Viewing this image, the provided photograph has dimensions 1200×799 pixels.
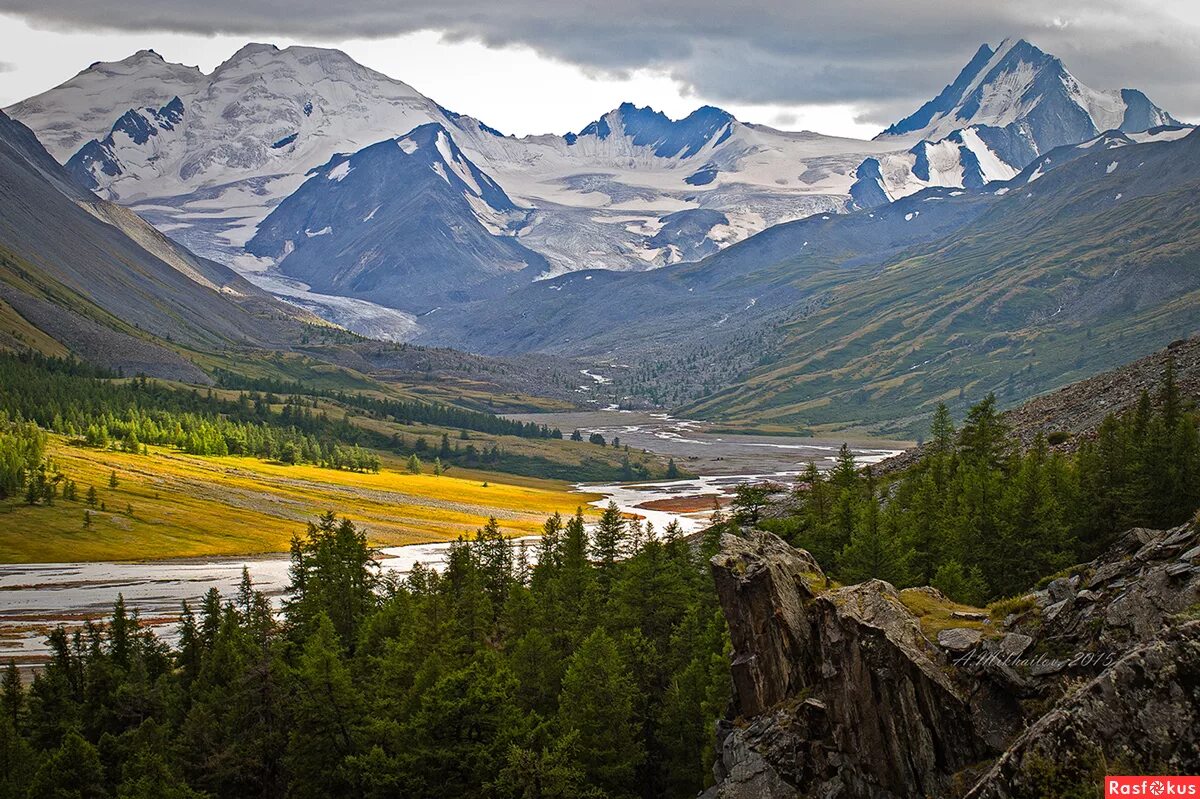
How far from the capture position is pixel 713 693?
4812 cm

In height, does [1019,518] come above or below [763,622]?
above

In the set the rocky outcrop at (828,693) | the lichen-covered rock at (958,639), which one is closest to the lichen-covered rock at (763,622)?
the rocky outcrop at (828,693)

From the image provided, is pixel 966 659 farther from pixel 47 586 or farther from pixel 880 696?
pixel 47 586

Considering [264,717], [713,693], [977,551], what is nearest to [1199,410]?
[977,551]

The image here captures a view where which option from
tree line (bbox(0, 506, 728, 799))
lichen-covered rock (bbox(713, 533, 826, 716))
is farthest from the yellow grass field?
lichen-covered rock (bbox(713, 533, 826, 716))

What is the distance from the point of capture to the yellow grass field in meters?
145

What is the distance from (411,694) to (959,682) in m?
31.1

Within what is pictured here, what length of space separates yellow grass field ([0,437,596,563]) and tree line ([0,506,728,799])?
71822mm

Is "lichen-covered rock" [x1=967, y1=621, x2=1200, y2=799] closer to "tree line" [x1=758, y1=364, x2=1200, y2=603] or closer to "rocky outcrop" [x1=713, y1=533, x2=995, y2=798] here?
"rocky outcrop" [x1=713, y1=533, x2=995, y2=798]

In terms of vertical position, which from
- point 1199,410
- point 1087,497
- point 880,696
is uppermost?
point 1199,410

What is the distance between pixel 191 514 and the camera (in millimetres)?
164125

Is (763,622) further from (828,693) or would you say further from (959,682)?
(959,682)

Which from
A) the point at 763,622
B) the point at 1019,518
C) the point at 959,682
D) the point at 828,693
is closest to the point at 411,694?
the point at 763,622

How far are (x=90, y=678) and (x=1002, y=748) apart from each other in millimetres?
61207
